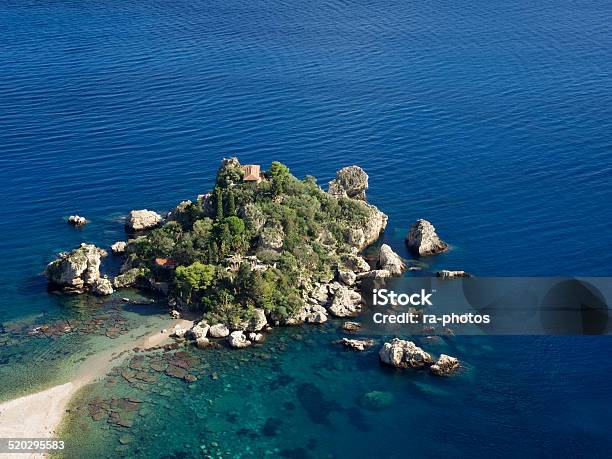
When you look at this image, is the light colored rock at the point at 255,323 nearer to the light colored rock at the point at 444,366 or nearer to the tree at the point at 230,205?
the tree at the point at 230,205

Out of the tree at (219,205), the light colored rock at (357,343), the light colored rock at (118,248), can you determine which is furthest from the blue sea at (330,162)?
the tree at (219,205)

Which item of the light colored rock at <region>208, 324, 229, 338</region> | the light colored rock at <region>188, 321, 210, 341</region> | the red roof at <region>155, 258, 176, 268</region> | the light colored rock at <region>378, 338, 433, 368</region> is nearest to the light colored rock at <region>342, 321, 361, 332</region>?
the light colored rock at <region>378, 338, 433, 368</region>

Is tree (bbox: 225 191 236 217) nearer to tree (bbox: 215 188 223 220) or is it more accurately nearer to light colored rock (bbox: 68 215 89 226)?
tree (bbox: 215 188 223 220)

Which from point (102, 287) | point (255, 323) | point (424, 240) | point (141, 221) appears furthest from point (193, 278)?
point (424, 240)

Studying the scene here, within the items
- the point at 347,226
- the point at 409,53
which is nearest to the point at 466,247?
the point at 347,226

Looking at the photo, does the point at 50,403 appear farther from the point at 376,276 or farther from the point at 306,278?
the point at 376,276

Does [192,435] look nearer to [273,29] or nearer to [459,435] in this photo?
[459,435]

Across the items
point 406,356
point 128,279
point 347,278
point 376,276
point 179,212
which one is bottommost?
point 406,356
